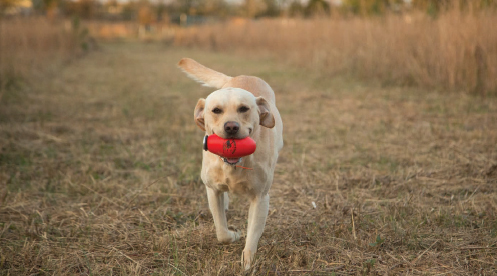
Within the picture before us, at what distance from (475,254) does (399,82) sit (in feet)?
20.6

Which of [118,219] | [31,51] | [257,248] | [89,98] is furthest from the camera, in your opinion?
[31,51]

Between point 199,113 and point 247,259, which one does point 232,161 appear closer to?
point 199,113

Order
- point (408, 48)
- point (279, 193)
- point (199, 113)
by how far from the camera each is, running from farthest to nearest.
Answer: point (408, 48)
point (279, 193)
point (199, 113)

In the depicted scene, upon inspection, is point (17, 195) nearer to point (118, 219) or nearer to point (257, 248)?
point (118, 219)

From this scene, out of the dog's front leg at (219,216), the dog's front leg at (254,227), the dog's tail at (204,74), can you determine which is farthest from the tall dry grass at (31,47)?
the dog's front leg at (254,227)

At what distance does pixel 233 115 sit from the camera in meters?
2.23

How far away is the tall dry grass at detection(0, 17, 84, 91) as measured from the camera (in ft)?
27.4

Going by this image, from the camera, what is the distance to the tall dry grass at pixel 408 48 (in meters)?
6.80

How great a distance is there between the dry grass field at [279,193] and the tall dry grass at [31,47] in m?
1.95

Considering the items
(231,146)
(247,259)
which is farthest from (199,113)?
(247,259)

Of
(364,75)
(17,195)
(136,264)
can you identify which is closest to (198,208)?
(136,264)

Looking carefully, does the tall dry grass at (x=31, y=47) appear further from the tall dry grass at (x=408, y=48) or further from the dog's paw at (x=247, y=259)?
the tall dry grass at (x=408, y=48)

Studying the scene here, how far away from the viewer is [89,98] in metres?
7.67

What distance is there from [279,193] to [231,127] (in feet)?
4.87
